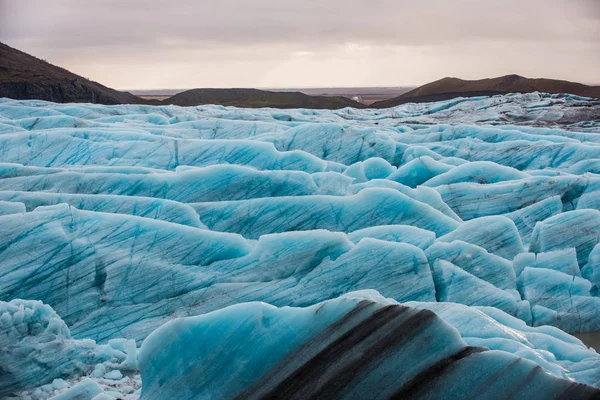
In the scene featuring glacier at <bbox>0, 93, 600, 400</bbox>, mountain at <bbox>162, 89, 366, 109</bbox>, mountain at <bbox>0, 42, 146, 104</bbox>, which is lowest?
glacier at <bbox>0, 93, 600, 400</bbox>

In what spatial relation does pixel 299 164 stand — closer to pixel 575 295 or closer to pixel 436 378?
pixel 575 295

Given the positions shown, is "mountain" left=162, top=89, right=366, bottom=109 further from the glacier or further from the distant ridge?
the glacier

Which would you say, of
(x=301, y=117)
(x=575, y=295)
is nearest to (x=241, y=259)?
(x=575, y=295)

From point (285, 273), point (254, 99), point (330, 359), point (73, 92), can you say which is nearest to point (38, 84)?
point (73, 92)

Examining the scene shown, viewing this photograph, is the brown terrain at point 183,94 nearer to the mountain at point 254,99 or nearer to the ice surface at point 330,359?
the mountain at point 254,99

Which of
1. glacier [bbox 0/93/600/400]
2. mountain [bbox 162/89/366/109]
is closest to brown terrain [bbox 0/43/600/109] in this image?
mountain [bbox 162/89/366/109]

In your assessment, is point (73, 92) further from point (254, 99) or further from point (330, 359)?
point (330, 359)

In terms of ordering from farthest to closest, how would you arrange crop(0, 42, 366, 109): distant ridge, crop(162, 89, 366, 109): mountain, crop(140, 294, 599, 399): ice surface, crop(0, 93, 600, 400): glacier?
crop(162, 89, 366, 109): mountain → crop(0, 42, 366, 109): distant ridge → crop(0, 93, 600, 400): glacier → crop(140, 294, 599, 399): ice surface

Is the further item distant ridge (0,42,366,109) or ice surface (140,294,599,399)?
distant ridge (0,42,366,109)
